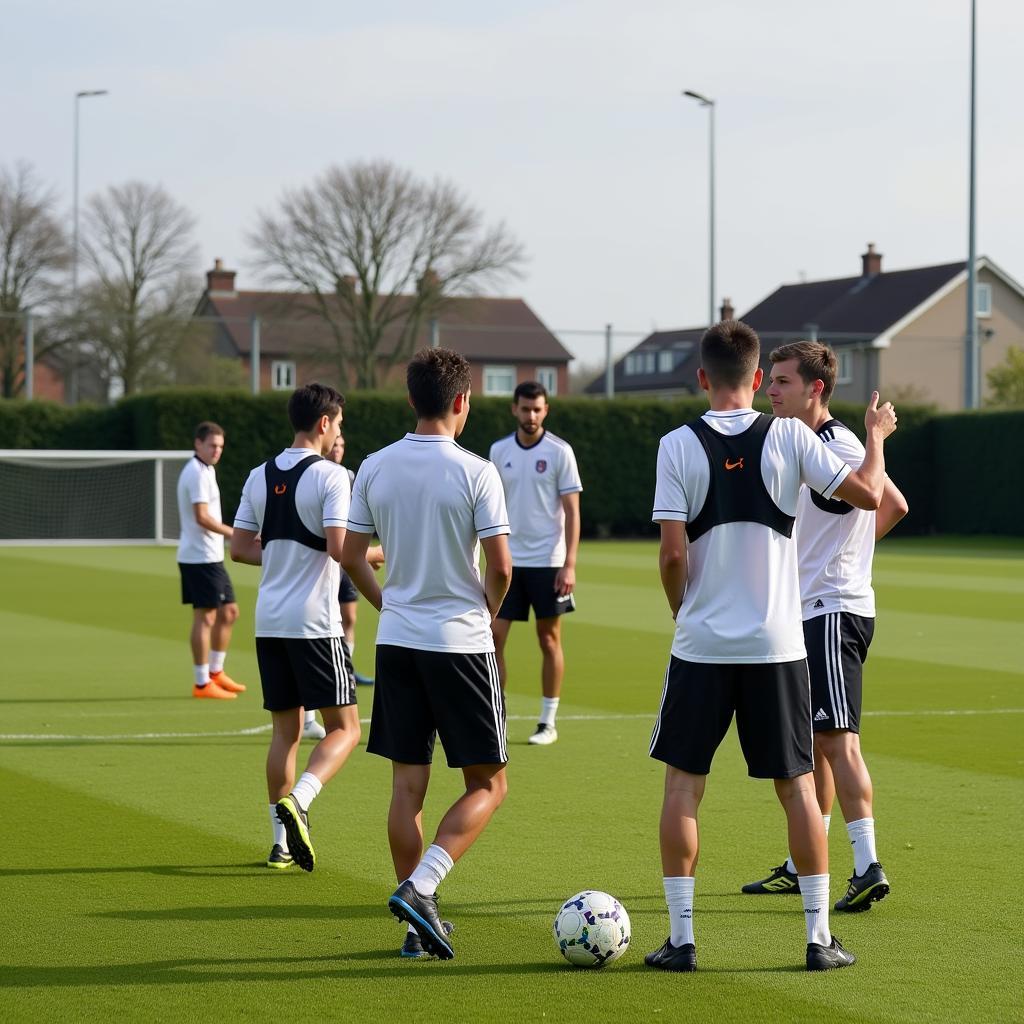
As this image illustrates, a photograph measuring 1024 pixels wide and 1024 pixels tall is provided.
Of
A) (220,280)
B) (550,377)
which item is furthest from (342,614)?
(220,280)

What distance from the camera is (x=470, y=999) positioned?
15.8ft

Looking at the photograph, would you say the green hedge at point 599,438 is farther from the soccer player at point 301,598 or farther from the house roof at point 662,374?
the soccer player at point 301,598

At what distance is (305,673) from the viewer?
6.75m

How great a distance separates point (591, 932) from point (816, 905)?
0.75m

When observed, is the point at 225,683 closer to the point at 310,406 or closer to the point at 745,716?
the point at 310,406

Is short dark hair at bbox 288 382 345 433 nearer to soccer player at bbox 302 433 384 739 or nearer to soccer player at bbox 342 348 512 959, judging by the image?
soccer player at bbox 302 433 384 739

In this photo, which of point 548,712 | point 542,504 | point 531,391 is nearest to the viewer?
point 548,712

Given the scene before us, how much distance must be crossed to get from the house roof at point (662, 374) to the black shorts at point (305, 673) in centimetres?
3346

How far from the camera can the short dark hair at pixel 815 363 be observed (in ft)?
19.4

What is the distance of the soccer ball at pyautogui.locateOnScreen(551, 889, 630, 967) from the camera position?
16.9 ft

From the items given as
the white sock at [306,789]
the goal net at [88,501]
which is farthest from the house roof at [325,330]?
the white sock at [306,789]

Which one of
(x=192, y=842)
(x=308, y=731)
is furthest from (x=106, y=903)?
(x=308, y=731)

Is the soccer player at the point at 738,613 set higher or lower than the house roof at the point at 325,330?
lower

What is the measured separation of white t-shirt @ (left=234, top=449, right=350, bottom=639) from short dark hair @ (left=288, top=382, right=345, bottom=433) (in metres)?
0.13
